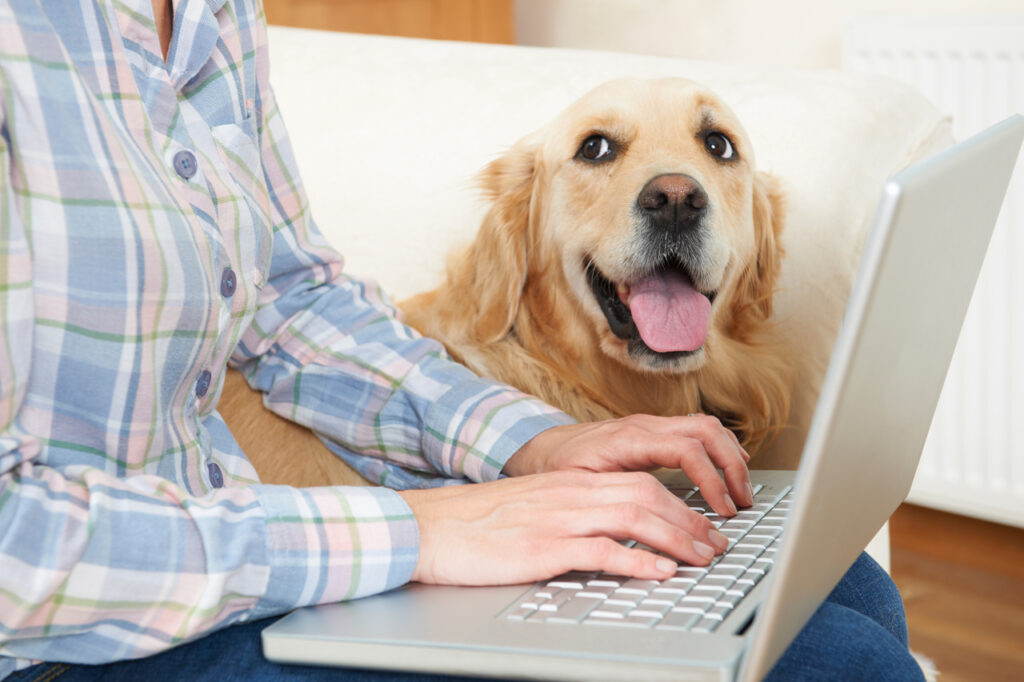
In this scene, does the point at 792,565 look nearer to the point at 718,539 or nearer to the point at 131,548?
the point at 718,539

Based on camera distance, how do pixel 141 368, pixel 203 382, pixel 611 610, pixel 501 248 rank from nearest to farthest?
1. pixel 611 610
2. pixel 141 368
3. pixel 203 382
4. pixel 501 248

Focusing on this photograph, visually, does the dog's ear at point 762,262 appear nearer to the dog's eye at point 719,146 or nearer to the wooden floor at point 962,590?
the dog's eye at point 719,146

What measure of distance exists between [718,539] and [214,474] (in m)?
0.41

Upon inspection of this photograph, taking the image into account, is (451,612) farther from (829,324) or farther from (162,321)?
(829,324)

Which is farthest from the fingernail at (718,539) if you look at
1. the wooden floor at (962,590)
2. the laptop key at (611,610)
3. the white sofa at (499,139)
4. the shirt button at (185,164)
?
the wooden floor at (962,590)

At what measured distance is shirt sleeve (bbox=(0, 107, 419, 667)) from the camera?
22.7 inches

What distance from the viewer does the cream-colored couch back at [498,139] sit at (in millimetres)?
995

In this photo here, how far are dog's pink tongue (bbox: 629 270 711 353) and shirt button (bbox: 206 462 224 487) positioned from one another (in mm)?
392

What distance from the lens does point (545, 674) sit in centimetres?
54

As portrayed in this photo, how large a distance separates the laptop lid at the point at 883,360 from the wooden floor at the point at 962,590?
3.67 ft

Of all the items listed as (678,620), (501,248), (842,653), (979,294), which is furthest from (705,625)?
(979,294)

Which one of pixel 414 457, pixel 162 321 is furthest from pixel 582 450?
pixel 162 321

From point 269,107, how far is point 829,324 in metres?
0.58

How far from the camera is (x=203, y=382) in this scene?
0.81 metres
